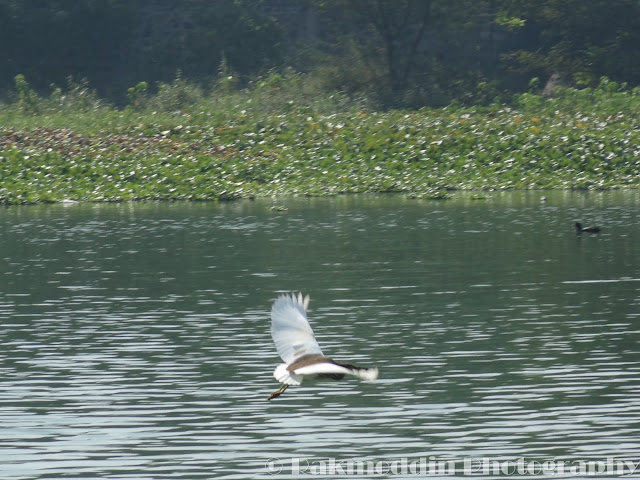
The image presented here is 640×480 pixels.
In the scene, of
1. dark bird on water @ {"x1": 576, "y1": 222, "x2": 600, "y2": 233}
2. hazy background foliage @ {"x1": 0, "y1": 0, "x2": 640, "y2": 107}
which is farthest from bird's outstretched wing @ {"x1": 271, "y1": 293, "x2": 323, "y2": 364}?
hazy background foliage @ {"x1": 0, "y1": 0, "x2": 640, "y2": 107}

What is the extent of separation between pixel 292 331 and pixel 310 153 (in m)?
30.3

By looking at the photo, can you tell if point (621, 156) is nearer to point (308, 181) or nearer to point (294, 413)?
point (308, 181)

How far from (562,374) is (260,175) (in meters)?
24.7

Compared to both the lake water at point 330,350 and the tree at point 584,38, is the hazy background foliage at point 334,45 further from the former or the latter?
A: the lake water at point 330,350

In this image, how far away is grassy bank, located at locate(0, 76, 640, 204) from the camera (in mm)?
36906

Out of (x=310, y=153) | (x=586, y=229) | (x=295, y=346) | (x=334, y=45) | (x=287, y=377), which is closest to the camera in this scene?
(x=287, y=377)

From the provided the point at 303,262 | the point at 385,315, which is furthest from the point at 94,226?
the point at 385,315

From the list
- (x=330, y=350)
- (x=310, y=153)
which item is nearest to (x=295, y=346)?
(x=330, y=350)

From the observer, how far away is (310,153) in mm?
38781

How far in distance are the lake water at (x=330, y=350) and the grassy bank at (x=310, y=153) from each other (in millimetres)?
8662

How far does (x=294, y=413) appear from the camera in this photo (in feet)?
41.2

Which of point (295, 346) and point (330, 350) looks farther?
point (330, 350)
